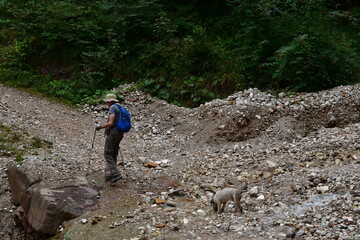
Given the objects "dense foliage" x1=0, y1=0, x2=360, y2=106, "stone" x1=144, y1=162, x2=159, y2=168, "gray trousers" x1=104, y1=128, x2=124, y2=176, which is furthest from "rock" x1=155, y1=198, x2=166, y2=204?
"dense foliage" x1=0, y1=0, x2=360, y2=106

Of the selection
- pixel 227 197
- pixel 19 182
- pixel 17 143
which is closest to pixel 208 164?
pixel 227 197

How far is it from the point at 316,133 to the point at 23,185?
280 inches

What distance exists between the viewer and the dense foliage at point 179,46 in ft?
42.3

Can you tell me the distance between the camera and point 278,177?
27.6ft

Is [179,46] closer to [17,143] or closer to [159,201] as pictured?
[17,143]

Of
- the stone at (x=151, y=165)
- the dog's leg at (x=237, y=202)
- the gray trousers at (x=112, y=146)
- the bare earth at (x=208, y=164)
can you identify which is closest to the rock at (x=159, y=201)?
the bare earth at (x=208, y=164)

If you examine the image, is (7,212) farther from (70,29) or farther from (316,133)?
(70,29)

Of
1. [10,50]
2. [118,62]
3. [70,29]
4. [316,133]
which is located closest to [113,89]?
[118,62]

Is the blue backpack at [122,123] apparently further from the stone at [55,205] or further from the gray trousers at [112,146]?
the stone at [55,205]

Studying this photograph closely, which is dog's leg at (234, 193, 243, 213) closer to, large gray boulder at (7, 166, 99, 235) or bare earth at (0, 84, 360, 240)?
bare earth at (0, 84, 360, 240)

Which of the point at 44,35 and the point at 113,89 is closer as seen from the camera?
the point at 113,89

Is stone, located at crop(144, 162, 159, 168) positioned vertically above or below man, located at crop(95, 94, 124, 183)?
below

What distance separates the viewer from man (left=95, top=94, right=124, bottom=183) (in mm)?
8641

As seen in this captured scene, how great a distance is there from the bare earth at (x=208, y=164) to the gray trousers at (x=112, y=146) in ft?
1.29
